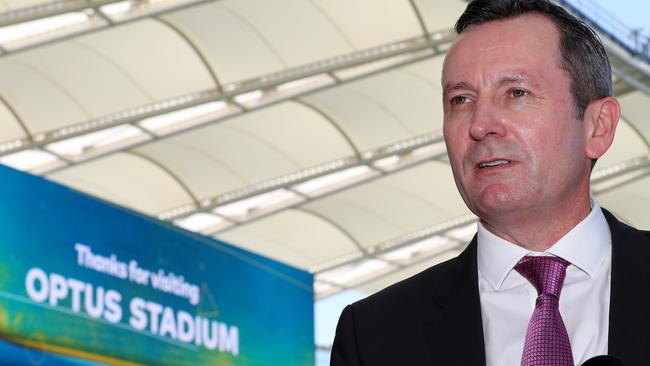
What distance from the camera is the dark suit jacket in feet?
6.82

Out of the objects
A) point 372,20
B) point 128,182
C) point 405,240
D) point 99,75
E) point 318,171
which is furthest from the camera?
point 405,240

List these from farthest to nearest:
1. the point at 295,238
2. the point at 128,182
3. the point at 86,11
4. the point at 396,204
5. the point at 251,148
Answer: the point at 295,238, the point at 396,204, the point at 128,182, the point at 251,148, the point at 86,11

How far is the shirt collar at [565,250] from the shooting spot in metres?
2.23

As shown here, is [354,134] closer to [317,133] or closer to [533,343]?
[317,133]

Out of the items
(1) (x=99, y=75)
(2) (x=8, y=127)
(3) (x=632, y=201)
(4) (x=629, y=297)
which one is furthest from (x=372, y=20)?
(4) (x=629, y=297)

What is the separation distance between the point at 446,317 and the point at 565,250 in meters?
0.26

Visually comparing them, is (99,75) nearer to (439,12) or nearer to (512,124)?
(439,12)

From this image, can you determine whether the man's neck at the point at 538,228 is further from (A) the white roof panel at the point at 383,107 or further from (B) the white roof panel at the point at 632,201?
(B) the white roof panel at the point at 632,201

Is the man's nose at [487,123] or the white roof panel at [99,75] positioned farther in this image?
the white roof panel at [99,75]

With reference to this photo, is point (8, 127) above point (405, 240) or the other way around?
the other way around

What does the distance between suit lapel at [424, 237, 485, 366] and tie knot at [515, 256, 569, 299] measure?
0.10 metres

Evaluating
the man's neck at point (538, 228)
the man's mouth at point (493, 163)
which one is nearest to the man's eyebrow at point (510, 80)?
the man's mouth at point (493, 163)

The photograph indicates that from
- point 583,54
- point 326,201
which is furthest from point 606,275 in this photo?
point 326,201

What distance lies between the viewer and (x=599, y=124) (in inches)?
91.4
